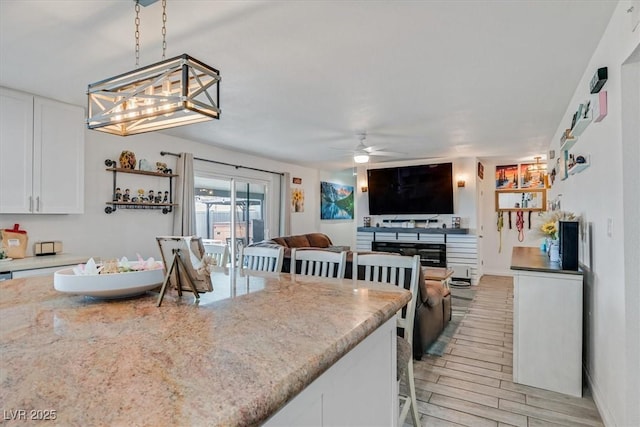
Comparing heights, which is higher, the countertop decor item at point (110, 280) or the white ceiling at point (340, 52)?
the white ceiling at point (340, 52)

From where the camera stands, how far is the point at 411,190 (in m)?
7.20

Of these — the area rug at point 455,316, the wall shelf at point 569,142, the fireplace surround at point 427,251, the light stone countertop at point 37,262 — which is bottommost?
the area rug at point 455,316

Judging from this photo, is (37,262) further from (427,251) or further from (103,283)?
(427,251)

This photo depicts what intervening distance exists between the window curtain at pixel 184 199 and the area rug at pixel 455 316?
3508mm

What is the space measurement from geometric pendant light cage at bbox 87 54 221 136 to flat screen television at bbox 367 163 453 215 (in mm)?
5902

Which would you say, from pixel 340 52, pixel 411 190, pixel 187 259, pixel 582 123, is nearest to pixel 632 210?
pixel 582 123

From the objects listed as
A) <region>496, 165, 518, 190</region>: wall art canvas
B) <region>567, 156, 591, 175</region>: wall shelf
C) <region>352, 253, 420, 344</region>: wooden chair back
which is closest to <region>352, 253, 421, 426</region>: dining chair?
<region>352, 253, 420, 344</region>: wooden chair back

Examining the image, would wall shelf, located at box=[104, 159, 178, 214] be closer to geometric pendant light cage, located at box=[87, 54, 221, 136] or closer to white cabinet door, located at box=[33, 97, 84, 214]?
white cabinet door, located at box=[33, 97, 84, 214]

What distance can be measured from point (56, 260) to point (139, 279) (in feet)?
8.26

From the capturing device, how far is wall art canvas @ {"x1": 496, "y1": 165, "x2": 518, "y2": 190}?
7.36 m

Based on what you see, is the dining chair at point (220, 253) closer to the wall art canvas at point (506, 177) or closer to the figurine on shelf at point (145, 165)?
the figurine on shelf at point (145, 165)

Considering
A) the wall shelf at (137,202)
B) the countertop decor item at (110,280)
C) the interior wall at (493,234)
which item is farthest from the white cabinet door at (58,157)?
the interior wall at (493,234)

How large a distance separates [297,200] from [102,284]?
651 centimetres

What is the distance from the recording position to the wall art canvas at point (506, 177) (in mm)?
7359
